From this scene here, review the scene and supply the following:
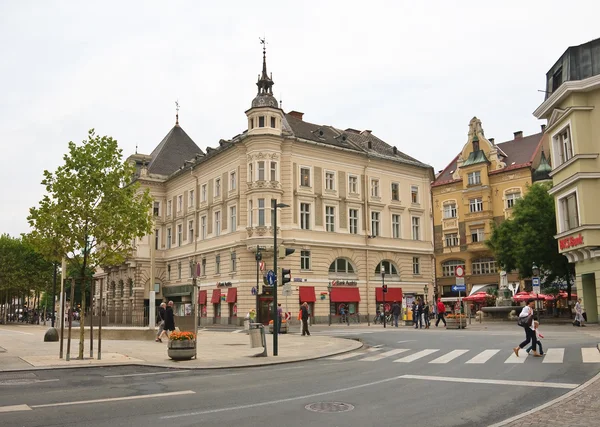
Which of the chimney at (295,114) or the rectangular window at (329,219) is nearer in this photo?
the rectangular window at (329,219)

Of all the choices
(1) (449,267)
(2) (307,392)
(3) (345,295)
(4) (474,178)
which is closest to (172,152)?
(3) (345,295)

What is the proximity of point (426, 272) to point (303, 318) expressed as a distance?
28700mm

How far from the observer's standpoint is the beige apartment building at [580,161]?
102ft

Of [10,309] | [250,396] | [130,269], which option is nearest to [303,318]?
[250,396]

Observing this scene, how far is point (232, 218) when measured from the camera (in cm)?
5038

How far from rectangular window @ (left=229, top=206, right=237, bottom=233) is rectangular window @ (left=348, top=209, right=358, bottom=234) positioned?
10.1 metres


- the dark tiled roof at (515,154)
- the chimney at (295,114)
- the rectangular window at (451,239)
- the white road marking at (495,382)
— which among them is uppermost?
the chimney at (295,114)

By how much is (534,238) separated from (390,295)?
14.4 metres

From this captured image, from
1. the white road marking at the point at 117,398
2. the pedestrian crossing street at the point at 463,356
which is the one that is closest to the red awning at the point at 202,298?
the pedestrian crossing street at the point at 463,356

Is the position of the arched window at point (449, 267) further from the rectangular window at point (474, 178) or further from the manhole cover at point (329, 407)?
the manhole cover at point (329, 407)

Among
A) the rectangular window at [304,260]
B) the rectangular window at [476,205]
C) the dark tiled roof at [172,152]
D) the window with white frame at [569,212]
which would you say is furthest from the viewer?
the rectangular window at [476,205]

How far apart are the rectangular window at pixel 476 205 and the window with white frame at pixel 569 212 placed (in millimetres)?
32600

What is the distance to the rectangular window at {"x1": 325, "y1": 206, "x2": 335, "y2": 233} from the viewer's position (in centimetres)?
5050

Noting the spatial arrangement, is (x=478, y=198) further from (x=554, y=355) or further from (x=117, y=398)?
(x=117, y=398)
